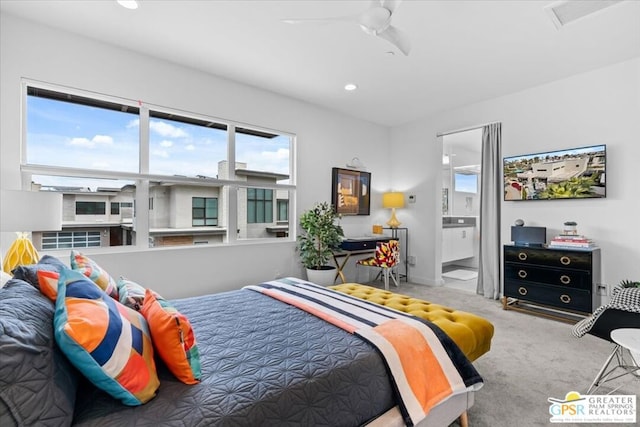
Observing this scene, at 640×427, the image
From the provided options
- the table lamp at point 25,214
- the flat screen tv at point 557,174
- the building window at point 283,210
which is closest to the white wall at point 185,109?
the table lamp at point 25,214

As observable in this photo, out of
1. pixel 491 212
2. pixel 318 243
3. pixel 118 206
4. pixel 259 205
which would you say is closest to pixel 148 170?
pixel 118 206

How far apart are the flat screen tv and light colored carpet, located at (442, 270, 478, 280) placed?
2003mm

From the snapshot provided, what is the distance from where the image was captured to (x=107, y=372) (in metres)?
0.93

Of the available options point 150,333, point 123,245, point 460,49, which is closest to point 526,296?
point 460,49

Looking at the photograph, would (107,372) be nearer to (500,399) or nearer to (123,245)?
(500,399)

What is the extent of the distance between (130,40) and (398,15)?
2.48 meters

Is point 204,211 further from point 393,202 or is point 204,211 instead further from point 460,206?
point 460,206

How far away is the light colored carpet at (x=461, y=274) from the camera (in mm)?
5604

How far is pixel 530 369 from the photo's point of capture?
231cm

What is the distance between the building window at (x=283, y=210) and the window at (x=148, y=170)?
0.05 feet

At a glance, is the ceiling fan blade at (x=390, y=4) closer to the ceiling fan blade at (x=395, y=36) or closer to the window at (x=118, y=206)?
the ceiling fan blade at (x=395, y=36)

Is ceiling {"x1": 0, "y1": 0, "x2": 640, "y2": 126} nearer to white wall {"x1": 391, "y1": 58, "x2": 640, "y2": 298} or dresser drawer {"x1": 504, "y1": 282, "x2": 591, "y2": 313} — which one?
white wall {"x1": 391, "y1": 58, "x2": 640, "y2": 298}

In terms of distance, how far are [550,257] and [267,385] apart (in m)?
3.57

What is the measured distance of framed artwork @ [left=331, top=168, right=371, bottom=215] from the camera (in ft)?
15.9
